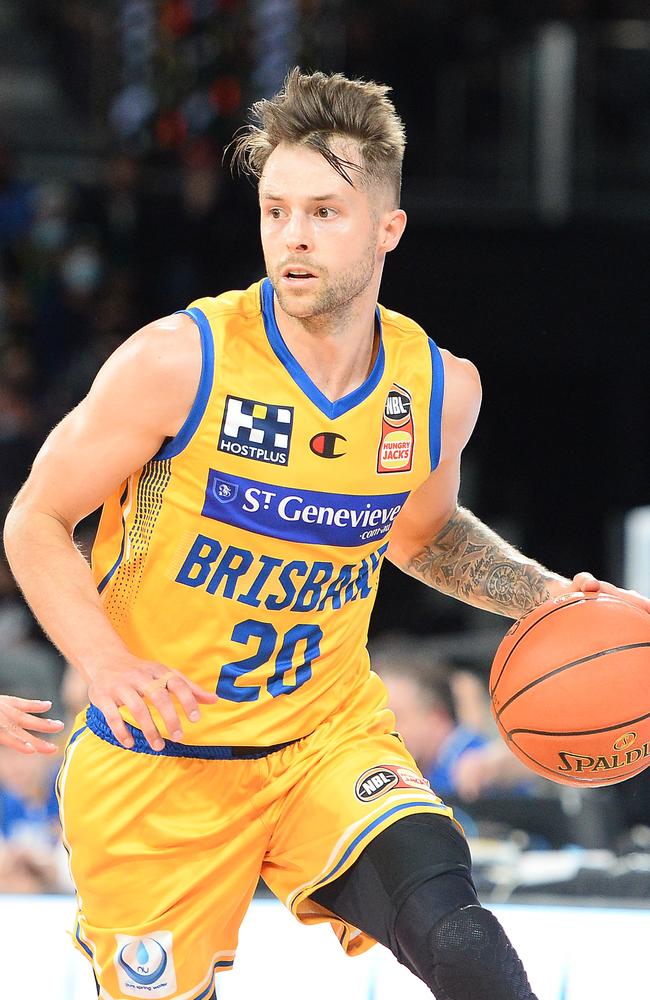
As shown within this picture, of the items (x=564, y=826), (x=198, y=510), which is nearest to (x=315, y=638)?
(x=198, y=510)

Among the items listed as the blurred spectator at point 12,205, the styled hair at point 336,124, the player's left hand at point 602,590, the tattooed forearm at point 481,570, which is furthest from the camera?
the blurred spectator at point 12,205

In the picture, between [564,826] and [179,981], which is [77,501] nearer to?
[179,981]

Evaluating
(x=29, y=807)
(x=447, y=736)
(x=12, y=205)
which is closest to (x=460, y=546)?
(x=447, y=736)

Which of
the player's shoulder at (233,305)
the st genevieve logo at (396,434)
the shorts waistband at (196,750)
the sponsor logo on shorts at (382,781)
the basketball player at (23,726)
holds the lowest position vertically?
the sponsor logo on shorts at (382,781)

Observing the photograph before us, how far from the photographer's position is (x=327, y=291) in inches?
112

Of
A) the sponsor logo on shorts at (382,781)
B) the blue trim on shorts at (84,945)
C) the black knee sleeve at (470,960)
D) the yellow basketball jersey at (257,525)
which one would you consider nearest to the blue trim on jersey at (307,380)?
the yellow basketball jersey at (257,525)

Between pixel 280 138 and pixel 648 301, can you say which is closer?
pixel 280 138

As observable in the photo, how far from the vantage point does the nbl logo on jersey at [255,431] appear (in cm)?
282

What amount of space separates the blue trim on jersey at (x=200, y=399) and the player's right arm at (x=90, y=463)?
0.5 inches

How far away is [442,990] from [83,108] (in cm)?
827

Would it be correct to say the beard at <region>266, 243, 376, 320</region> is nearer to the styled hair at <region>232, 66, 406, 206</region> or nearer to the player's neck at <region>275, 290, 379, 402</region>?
the player's neck at <region>275, 290, 379, 402</region>

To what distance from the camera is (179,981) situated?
9.59 feet

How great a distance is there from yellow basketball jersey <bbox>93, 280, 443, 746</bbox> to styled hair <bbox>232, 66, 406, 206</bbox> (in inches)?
12.3

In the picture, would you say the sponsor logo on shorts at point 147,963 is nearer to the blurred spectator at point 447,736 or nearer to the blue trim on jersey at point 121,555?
the blue trim on jersey at point 121,555
